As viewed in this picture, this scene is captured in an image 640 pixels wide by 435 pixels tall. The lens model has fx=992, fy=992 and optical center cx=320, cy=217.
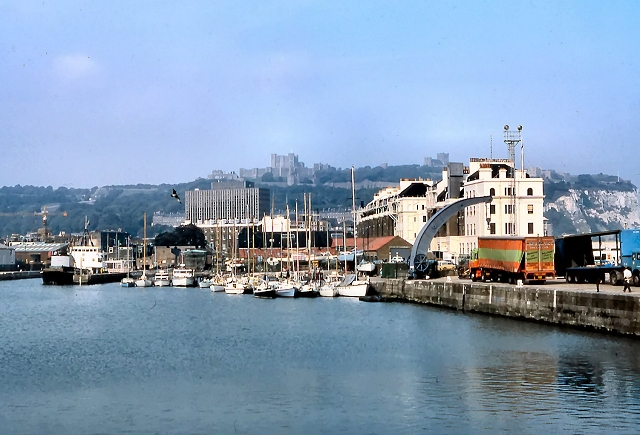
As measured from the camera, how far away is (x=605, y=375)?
3619cm

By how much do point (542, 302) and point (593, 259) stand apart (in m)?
13.8

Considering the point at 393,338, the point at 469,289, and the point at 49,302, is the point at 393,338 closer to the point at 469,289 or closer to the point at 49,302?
the point at 469,289

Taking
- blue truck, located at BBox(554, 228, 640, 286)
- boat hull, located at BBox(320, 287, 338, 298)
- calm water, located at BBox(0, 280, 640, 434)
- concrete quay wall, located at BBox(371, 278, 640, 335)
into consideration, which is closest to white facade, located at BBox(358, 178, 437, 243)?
boat hull, located at BBox(320, 287, 338, 298)

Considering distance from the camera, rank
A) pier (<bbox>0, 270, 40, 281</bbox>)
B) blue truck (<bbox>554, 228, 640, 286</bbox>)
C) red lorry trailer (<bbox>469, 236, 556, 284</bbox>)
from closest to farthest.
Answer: blue truck (<bbox>554, 228, 640, 286</bbox>) < red lorry trailer (<bbox>469, 236, 556, 284</bbox>) < pier (<bbox>0, 270, 40, 281</bbox>)

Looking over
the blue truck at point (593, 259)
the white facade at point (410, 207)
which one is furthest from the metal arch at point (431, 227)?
the white facade at point (410, 207)

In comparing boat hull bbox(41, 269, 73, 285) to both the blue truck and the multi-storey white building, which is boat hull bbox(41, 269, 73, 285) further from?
the blue truck

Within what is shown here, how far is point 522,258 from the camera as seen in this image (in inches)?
2520

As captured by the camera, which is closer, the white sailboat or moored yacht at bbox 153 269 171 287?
the white sailboat

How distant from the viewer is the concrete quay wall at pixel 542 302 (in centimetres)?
4531

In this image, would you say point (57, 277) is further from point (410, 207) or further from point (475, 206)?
point (475, 206)

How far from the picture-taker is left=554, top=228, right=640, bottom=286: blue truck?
5550cm

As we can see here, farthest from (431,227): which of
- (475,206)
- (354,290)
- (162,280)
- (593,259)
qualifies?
(162,280)

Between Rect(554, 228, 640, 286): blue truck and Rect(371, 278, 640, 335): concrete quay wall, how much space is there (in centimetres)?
296

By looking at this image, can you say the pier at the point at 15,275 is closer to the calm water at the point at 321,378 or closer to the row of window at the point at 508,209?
the row of window at the point at 508,209
